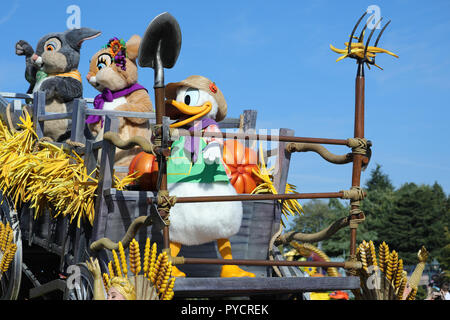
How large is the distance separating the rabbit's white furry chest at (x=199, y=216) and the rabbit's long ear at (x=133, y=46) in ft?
6.60

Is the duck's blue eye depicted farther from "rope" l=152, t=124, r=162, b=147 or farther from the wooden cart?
"rope" l=152, t=124, r=162, b=147

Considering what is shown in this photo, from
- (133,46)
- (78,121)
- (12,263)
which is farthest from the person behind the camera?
(133,46)

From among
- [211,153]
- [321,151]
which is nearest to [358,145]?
[321,151]

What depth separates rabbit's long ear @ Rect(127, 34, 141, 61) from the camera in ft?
17.6

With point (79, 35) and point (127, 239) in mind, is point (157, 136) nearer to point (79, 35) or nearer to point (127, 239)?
point (127, 239)

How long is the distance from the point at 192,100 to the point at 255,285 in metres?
1.35

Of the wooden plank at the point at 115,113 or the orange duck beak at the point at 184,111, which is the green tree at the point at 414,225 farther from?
the orange duck beak at the point at 184,111

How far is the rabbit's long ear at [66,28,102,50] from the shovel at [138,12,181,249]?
141 inches

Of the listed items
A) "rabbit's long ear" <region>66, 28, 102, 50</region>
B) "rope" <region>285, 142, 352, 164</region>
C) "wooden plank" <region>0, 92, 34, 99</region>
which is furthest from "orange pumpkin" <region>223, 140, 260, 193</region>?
→ "rabbit's long ear" <region>66, 28, 102, 50</region>

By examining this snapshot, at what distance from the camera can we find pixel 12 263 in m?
5.05

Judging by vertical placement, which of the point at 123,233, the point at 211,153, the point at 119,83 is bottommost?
the point at 123,233

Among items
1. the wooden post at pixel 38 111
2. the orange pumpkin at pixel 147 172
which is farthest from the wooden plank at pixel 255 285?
the wooden post at pixel 38 111

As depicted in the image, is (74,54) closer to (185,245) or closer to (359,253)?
(185,245)
